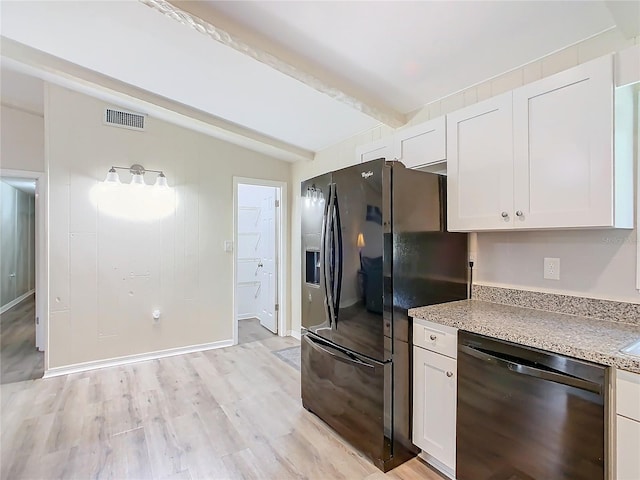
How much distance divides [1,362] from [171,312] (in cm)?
177

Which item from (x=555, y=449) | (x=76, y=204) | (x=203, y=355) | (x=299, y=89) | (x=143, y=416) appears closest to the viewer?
(x=555, y=449)

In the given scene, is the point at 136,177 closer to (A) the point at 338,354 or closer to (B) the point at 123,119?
(B) the point at 123,119

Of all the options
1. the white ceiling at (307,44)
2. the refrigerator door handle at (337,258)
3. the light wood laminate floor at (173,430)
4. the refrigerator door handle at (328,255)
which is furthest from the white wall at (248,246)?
the refrigerator door handle at (337,258)

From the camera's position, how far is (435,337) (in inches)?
70.6

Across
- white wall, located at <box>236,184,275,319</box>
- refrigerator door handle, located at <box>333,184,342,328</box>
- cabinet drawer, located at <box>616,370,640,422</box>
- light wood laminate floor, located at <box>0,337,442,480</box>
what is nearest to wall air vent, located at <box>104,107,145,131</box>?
white wall, located at <box>236,184,275,319</box>

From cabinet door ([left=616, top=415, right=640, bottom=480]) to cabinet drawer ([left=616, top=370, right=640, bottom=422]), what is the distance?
0.08 feet

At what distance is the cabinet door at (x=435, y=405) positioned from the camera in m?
1.72

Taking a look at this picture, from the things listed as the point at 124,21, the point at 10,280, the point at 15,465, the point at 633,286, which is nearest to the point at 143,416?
the point at 15,465

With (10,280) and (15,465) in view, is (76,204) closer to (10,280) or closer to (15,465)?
(15,465)

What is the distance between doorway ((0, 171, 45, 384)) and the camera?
3416 millimetres

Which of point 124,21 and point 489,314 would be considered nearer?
point 489,314

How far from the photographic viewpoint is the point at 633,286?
158 cm

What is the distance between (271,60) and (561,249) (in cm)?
210

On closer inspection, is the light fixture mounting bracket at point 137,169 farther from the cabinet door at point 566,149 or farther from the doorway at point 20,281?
the cabinet door at point 566,149
